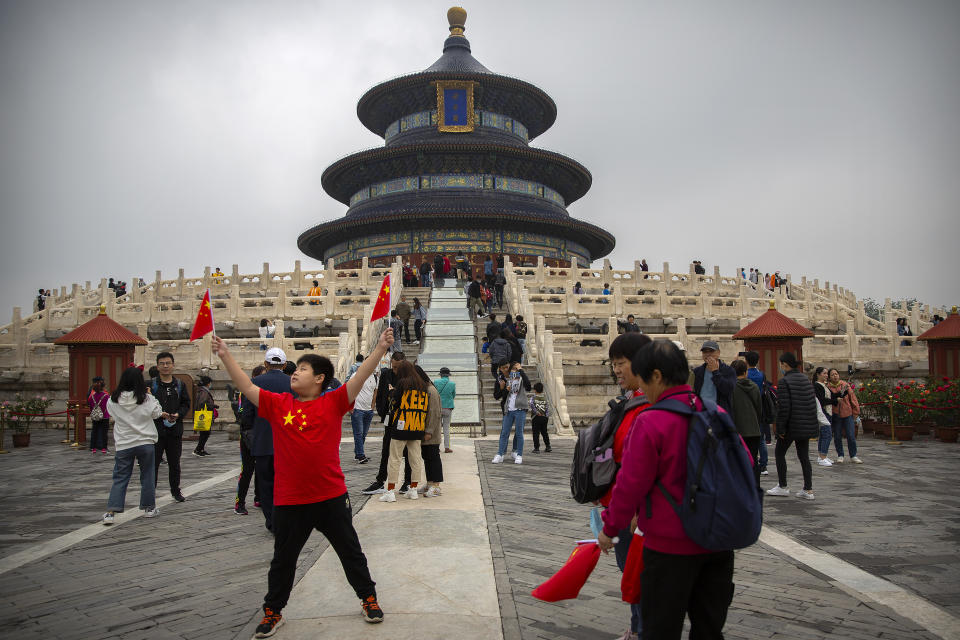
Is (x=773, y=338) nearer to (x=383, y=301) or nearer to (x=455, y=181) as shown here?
(x=383, y=301)

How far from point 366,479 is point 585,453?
6.05 meters

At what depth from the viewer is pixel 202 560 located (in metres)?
5.62

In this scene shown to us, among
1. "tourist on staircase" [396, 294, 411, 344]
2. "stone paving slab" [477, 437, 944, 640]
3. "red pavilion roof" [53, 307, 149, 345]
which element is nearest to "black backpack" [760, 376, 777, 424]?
"stone paving slab" [477, 437, 944, 640]

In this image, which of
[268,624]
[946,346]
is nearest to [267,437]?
[268,624]

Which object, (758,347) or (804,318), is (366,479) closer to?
(758,347)

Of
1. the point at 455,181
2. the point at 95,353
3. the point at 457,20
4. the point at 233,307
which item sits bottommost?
the point at 95,353

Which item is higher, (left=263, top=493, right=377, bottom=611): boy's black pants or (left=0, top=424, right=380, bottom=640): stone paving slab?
(left=263, top=493, right=377, bottom=611): boy's black pants

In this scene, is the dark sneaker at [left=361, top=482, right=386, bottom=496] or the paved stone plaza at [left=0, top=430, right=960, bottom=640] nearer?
the paved stone plaza at [left=0, top=430, right=960, bottom=640]

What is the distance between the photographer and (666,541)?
287 centimetres

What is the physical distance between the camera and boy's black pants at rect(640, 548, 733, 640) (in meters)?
2.85

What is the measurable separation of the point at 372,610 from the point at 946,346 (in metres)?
16.8

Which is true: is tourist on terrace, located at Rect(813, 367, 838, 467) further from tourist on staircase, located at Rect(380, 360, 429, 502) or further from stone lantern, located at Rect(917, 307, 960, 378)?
stone lantern, located at Rect(917, 307, 960, 378)

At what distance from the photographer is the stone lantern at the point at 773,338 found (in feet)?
47.2

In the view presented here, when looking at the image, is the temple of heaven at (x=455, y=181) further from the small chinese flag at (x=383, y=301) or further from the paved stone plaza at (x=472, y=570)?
the small chinese flag at (x=383, y=301)
